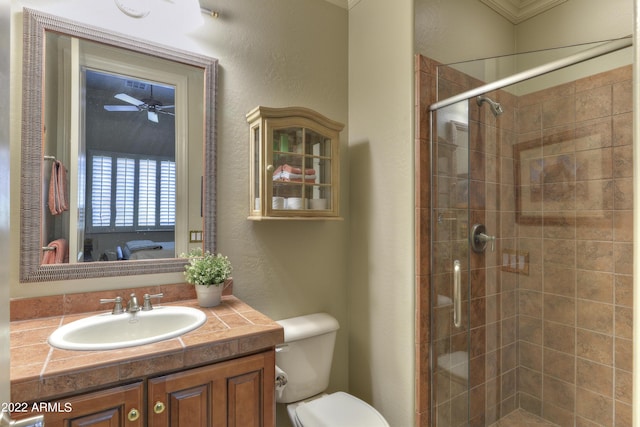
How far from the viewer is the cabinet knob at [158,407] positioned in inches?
38.9

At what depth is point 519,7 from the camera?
2.28 m

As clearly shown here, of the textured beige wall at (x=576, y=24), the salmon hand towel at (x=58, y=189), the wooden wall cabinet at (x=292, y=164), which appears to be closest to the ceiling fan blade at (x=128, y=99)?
the salmon hand towel at (x=58, y=189)

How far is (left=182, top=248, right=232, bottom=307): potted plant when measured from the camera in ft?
4.65

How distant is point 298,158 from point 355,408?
121cm

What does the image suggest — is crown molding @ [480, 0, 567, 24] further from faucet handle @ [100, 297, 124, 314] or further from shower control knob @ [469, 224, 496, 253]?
faucet handle @ [100, 297, 124, 314]

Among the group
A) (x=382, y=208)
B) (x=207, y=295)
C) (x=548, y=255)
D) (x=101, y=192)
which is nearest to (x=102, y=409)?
(x=207, y=295)

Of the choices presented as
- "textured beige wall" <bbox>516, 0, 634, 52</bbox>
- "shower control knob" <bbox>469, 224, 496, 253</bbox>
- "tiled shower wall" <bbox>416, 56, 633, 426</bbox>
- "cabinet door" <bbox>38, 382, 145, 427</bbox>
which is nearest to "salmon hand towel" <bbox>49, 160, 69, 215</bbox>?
"cabinet door" <bbox>38, 382, 145, 427</bbox>

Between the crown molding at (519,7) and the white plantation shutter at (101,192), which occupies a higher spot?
the crown molding at (519,7)

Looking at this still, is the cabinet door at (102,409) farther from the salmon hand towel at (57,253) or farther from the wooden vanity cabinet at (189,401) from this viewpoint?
the salmon hand towel at (57,253)

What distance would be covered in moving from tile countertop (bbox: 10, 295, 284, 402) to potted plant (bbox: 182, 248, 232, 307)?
15 cm

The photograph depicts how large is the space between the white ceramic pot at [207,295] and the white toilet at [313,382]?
0.36m

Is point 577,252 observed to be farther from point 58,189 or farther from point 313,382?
point 58,189

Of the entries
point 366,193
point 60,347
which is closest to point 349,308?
point 366,193

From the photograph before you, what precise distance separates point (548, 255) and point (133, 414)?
A: 1.90 m
